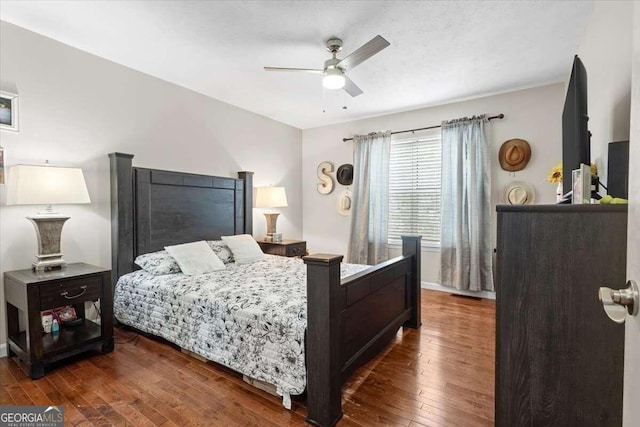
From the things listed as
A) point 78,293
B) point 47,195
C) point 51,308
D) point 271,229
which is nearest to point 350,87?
point 271,229

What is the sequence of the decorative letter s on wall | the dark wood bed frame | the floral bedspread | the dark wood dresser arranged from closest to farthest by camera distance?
the dark wood dresser < the dark wood bed frame < the floral bedspread < the decorative letter s on wall

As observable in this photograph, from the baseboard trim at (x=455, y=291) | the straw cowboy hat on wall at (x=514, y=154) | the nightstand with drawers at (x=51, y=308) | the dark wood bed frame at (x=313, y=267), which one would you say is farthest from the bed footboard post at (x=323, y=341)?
the straw cowboy hat on wall at (x=514, y=154)

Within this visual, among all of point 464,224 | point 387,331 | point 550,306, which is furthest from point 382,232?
Answer: point 550,306

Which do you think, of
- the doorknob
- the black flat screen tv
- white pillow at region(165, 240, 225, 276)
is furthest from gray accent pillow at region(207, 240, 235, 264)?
the doorknob

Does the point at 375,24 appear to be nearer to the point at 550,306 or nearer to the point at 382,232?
the point at 550,306

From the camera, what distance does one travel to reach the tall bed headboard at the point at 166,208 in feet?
9.71

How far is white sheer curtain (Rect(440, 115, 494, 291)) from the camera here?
3.88 metres

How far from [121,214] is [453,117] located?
4228mm

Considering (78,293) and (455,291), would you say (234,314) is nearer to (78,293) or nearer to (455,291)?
(78,293)

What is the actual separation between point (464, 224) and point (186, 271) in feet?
11.2

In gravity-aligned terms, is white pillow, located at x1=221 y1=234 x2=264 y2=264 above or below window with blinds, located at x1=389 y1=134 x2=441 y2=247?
below

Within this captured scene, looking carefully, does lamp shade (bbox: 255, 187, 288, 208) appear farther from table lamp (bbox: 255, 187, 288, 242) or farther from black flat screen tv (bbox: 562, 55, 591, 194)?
black flat screen tv (bbox: 562, 55, 591, 194)

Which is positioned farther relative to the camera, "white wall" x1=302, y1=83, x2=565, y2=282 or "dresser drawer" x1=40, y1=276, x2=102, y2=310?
→ "white wall" x1=302, y1=83, x2=565, y2=282

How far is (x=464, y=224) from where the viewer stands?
3982 mm
